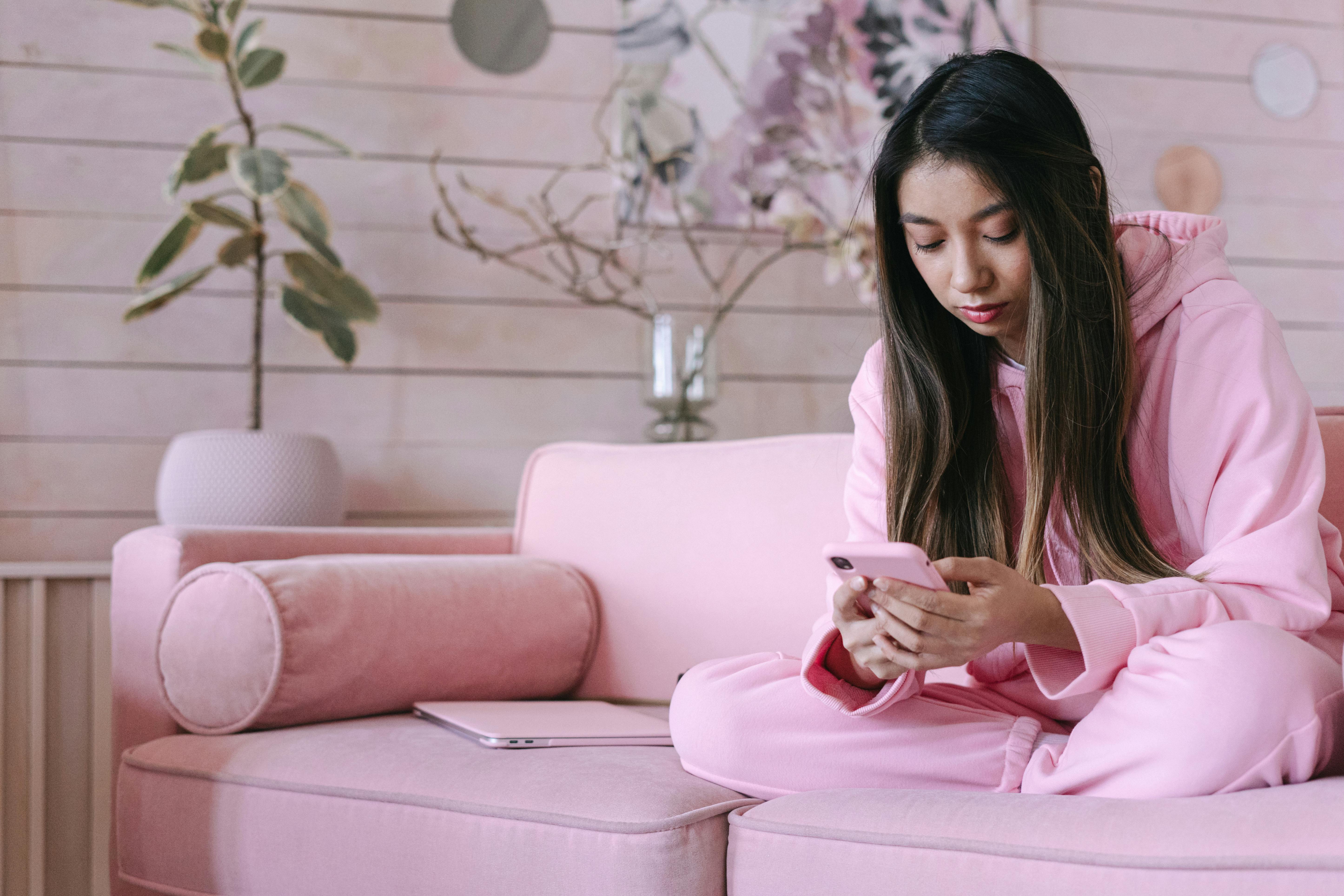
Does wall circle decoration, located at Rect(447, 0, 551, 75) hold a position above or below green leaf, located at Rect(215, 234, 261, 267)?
above

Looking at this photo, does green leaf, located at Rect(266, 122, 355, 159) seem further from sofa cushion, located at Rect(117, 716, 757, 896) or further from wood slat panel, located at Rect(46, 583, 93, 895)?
sofa cushion, located at Rect(117, 716, 757, 896)

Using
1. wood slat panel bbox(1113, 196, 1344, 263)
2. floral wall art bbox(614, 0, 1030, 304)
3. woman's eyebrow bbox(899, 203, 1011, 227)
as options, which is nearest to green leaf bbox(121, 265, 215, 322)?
floral wall art bbox(614, 0, 1030, 304)

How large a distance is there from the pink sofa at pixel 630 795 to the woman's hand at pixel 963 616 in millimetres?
101

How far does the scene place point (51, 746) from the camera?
1.81 metres

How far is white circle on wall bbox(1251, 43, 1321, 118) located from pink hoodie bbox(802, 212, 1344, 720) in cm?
154

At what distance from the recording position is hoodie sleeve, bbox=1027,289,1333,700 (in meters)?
0.86

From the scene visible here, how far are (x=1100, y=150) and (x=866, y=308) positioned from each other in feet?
1.94

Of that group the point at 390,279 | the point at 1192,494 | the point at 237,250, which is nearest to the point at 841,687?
the point at 1192,494

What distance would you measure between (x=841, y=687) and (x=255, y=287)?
1.35 meters

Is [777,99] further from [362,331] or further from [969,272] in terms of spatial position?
[969,272]

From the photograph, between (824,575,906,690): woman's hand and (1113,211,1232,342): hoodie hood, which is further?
(1113,211,1232,342): hoodie hood

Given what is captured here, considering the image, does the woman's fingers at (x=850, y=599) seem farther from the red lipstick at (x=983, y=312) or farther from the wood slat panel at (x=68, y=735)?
the wood slat panel at (x=68, y=735)

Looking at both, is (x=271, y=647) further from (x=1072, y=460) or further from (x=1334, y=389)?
(x=1334, y=389)

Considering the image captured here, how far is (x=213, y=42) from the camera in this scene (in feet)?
5.72
